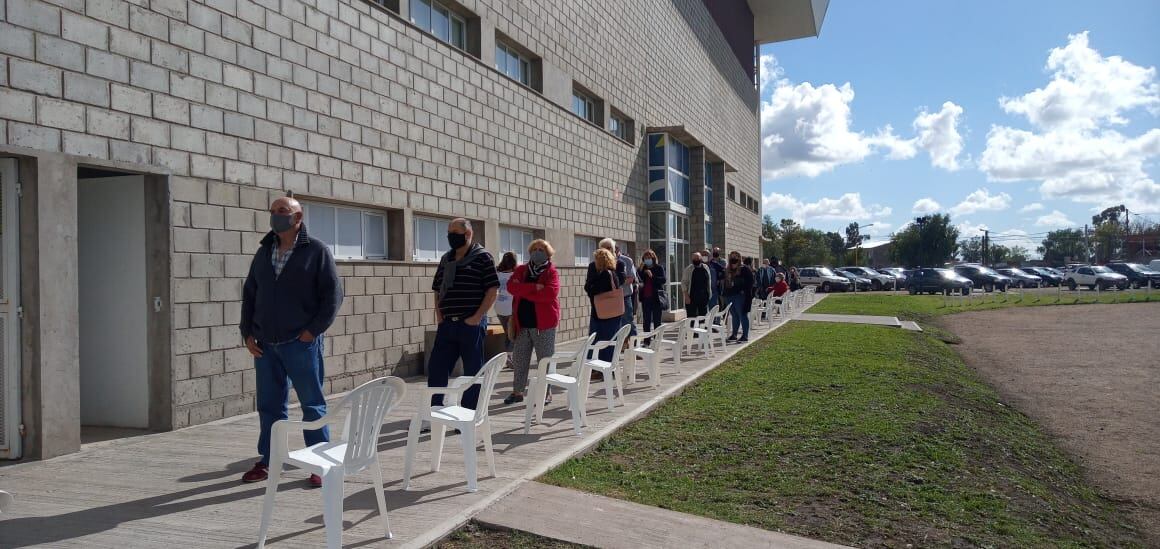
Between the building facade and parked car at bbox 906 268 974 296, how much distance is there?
3222 centimetres

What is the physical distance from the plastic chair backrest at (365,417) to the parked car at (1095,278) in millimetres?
51915

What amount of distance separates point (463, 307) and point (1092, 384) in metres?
9.83

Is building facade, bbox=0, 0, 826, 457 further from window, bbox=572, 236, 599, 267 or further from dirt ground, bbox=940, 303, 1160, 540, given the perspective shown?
dirt ground, bbox=940, 303, 1160, 540

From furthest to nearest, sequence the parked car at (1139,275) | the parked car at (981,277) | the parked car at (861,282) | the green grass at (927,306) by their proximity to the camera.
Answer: the parked car at (861,282) < the parked car at (1139,275) < the parked car at (981,277) < the green grass at (927,306)

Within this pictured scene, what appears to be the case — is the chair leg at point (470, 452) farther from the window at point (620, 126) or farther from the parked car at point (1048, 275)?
the parked car at point (1048, 275)

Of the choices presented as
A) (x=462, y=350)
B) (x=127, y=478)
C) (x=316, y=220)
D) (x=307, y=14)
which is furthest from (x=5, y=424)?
(x=307, y=14)

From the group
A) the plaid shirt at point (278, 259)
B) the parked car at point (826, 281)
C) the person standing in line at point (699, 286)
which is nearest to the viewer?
the plaid shirt at point (278, 259)

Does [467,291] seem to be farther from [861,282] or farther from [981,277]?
[981,277]

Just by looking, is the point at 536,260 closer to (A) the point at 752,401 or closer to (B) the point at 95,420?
(A) the point at 752,401

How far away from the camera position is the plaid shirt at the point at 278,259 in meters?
5.03

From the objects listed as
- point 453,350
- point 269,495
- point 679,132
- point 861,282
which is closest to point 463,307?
point 453,350

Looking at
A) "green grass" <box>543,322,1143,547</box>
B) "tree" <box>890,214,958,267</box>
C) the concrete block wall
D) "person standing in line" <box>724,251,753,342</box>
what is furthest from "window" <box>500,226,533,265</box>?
Answer: "tree" <box>890,214,958,267</box>

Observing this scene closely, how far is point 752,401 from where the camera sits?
876cm

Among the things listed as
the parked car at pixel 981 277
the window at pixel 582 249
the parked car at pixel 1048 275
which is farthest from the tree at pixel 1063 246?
the window at pixel 582 249
